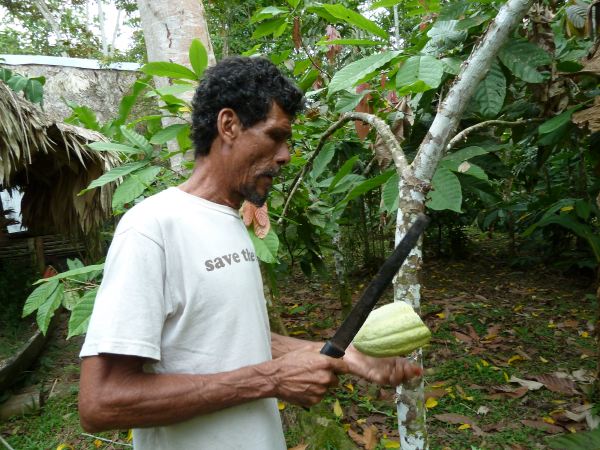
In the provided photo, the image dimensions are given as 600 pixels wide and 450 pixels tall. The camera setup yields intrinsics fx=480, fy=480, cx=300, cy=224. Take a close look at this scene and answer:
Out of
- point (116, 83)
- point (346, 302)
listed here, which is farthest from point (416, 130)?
point (116, 83)

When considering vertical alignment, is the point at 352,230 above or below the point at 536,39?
below

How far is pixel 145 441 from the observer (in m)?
1.05

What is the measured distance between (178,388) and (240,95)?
665 mm

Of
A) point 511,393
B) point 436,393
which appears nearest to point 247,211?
point 436,393

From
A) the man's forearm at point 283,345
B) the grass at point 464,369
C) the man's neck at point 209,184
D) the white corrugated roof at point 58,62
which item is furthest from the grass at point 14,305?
the white corrugated roof at point 58,62

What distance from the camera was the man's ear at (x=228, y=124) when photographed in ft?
3.73

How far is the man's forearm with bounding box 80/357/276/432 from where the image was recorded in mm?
866

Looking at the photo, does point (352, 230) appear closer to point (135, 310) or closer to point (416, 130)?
point (416, 130)

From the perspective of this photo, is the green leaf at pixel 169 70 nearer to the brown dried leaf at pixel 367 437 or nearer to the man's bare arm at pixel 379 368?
the man's bare arm at pixel 379 368

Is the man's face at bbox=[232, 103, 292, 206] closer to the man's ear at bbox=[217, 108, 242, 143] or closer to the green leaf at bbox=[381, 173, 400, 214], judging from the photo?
the man's ear at bbox=[217, 108, 242, 143]

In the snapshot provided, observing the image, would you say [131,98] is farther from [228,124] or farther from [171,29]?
[228,124]

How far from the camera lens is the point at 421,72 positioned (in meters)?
1.22

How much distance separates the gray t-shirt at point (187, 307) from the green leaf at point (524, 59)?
100 cm

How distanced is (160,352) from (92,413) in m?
0.16
